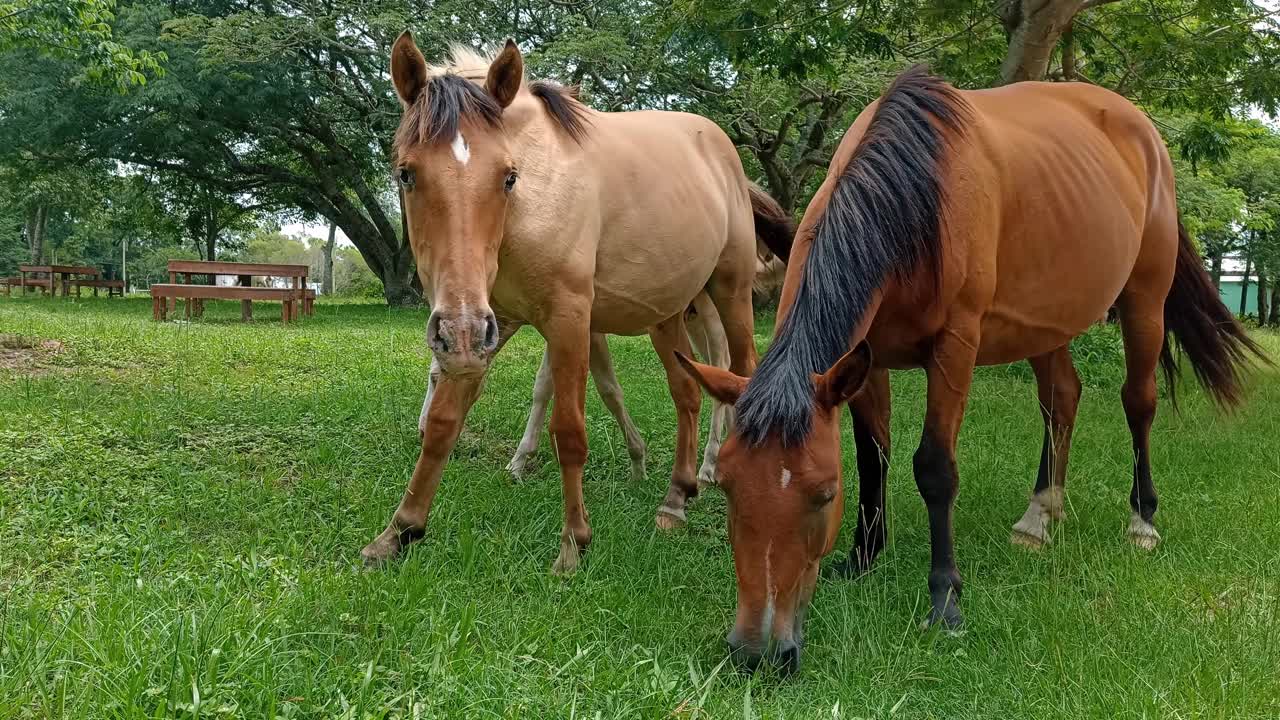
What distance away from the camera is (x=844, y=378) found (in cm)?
255

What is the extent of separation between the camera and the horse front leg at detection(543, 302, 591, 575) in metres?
3.36

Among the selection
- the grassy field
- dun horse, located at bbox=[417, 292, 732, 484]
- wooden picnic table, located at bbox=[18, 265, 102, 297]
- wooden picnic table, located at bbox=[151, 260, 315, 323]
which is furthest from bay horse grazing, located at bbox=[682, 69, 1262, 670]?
wooden picnic table, located at bbox=[18, 265, 102, 297]

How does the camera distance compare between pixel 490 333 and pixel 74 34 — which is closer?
pixel 490 333

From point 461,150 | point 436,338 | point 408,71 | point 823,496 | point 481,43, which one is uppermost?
point 481,43

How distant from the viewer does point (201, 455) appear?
4305 mm

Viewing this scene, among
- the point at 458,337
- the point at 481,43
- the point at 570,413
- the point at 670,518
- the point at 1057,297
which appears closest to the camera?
the point at 458,337

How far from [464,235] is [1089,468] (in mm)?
4417

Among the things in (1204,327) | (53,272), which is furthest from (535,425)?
(53,272)

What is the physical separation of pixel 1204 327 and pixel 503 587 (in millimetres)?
4387

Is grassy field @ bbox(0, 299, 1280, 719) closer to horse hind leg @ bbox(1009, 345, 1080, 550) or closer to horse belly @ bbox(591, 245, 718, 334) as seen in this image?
horse hind leg @ bbox(1009, 345, 1080, 550)

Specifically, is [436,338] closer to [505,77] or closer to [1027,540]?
[505,77]

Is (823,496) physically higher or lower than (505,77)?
lower

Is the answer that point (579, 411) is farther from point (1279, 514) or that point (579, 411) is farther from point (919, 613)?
point (1279, 514)

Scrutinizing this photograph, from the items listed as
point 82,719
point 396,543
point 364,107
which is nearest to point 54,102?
point 364,107
